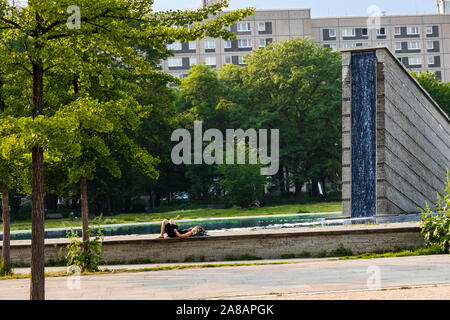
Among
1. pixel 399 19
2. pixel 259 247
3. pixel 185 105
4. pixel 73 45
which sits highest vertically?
pixel 399 19

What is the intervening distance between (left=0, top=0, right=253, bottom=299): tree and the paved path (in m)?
1.84

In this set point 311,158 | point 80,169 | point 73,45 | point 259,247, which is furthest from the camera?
point 311,158

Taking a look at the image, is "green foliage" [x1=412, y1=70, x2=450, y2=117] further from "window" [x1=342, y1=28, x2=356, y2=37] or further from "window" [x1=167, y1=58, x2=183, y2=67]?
"window" [x1=167, y1=58, x2=183, y2=67]

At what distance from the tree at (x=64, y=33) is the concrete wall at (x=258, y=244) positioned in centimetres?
679

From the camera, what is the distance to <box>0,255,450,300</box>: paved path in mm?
7641

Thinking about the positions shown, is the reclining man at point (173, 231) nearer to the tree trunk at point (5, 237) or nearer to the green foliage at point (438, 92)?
the tree trunk at point (5, 237)

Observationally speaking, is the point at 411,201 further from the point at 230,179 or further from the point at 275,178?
the point at 275,178

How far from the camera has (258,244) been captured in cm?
1362

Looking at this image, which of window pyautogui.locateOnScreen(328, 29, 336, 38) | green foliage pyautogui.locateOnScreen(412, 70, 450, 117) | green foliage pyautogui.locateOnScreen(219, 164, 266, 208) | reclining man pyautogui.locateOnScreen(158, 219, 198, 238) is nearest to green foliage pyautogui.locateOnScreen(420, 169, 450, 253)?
reclining man pyautogui.locateOnScreen(158, 219, 198, 238)

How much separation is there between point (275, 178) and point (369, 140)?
35536mm

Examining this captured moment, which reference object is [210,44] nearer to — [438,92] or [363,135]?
[438,92]

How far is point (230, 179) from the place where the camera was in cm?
4209

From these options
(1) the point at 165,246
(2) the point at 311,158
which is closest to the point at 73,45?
(1) the point at 165,246

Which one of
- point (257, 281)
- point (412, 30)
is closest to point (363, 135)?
point (257, 281)
